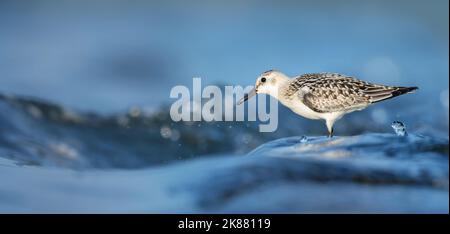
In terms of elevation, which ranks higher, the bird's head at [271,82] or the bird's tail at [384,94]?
the bird's head at [271,82]

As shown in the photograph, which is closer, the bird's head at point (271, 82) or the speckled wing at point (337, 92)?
the speckled wing at point (337, 92)

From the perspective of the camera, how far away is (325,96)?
9055 millimetres

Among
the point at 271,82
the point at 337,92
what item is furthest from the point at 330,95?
the point at 271,82

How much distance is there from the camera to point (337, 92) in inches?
360

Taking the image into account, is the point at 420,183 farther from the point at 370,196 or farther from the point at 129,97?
the point at 129,97

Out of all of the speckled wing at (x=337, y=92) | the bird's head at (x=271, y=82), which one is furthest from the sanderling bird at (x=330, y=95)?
the bird's head at (x=271, y=82)

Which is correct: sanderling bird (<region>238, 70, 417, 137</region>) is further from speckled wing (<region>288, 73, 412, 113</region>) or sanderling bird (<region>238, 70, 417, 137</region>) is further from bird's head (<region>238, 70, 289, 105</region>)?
bird's head (<region>238, 70, 289, 105</region>)

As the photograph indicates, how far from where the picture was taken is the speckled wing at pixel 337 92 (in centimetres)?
907

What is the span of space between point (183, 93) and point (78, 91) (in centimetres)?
177

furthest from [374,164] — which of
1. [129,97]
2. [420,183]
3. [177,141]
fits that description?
[129,97]

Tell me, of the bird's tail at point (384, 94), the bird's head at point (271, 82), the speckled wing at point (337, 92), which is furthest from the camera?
the bird's head at point (271, 82)

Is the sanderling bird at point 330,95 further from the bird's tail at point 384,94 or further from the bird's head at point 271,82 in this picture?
the bird's head at point 271,82

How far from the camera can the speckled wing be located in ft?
29.8
